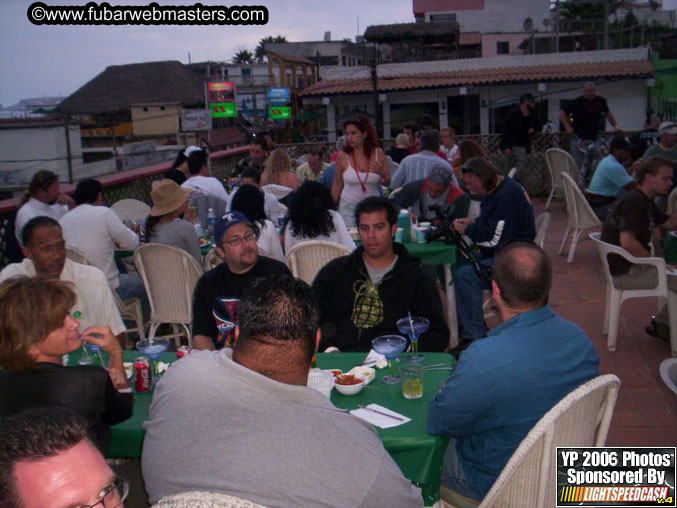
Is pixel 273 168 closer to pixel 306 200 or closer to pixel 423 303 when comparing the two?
pixel 306 200

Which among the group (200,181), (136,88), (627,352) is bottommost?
(627,352)

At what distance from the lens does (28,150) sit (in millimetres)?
28766

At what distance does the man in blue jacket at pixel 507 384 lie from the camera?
2201mm

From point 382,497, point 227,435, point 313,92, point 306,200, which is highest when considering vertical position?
point 313,92

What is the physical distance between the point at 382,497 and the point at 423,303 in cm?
205

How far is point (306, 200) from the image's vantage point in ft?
15.5

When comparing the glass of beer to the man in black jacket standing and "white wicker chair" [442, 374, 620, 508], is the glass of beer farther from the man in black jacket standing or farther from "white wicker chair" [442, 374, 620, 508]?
the man in black jacket standing

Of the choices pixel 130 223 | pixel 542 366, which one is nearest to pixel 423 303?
pixel 542 366

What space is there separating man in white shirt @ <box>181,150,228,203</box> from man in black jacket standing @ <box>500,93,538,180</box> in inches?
237

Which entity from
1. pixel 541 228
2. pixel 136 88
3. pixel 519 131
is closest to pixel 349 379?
pixel 541 228

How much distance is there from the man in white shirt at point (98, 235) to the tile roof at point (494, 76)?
1583 centimetres

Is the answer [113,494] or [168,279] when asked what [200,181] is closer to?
[168,279]

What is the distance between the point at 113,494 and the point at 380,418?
128 cm

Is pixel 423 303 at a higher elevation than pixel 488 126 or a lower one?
lower
